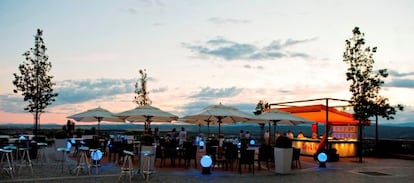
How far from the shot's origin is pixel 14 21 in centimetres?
1791

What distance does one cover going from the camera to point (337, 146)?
21.4 m

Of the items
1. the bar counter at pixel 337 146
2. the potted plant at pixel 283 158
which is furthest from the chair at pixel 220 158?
the bar counter at pixel 337 146

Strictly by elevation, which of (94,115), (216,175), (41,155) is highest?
(94,115)

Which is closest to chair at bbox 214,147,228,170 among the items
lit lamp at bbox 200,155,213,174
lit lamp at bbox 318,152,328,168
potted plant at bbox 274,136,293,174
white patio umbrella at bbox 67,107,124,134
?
lit lamp at bbox 200,155,213,174

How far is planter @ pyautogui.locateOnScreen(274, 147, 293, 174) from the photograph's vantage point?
565 inches

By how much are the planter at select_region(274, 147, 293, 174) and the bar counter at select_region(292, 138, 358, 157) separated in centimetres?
711

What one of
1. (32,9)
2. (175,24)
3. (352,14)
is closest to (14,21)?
(32,9)

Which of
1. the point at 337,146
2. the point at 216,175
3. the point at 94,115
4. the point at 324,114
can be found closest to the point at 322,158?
the point at 216,175

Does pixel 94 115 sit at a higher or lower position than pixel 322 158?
higher

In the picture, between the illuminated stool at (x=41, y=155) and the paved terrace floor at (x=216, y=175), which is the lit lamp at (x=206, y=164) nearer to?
the paved terrace floor at (x=216, y=175)

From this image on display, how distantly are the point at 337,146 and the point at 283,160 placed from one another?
813cm

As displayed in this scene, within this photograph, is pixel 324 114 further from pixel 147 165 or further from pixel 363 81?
pixel 147 165

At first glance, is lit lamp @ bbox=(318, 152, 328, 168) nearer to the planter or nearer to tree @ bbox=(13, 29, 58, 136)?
the planter

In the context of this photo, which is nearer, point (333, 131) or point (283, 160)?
point (283, 160)
